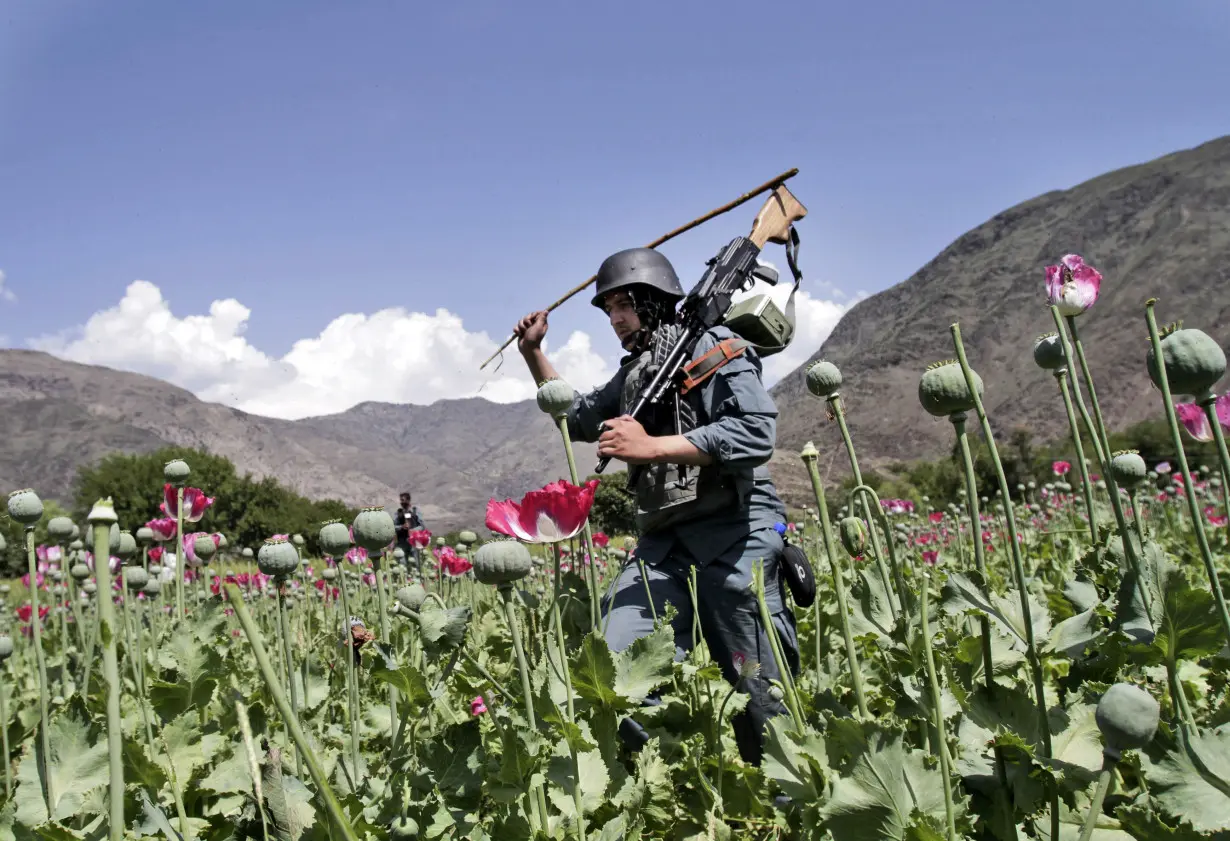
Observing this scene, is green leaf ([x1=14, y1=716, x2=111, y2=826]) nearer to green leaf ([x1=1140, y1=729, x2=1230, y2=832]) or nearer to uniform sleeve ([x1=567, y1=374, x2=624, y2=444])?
green leaf ([x1=1140, y1=729, x2=1230, y2=832])

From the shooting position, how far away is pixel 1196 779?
2.83 ft

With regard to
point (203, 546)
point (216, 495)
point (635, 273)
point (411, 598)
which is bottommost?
point (411, 598)

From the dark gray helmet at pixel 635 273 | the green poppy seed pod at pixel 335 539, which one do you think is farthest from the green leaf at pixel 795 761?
the dark gray helmet at pixel 635 273

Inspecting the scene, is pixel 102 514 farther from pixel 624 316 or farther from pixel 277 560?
pixel 624 316

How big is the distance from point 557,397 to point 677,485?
81 cm

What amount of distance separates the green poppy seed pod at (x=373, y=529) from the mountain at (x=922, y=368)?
3229 cm

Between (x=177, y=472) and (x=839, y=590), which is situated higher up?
(x=177, y=472)

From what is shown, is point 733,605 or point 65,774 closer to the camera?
point 65,774

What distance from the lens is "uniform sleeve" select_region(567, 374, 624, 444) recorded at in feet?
9.38

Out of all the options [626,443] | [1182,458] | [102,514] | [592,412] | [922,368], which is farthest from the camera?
[922,368]

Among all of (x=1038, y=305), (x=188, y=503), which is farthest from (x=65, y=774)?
(x=1038, y=305)

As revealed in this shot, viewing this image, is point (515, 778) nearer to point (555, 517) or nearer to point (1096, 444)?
point (555, 517)

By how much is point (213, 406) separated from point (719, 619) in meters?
175

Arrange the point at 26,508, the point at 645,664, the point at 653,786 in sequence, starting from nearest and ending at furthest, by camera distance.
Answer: the point at 645,664, the point at 653,786, the point at 26,508
